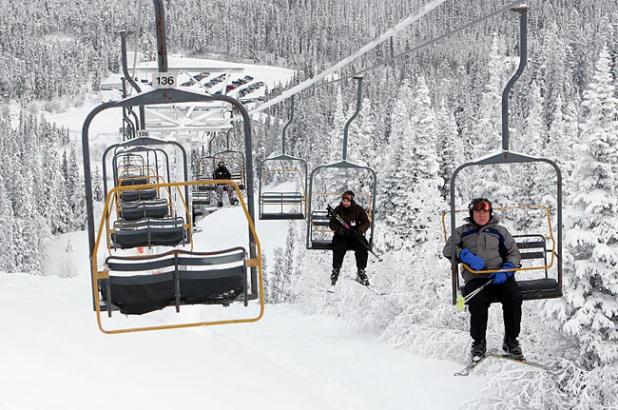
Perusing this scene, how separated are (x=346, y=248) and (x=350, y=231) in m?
0.35

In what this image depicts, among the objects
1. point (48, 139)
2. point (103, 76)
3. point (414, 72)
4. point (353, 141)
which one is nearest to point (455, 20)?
point (414, 72)

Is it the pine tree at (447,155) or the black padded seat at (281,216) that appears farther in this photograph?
the pine tree at (447,155)

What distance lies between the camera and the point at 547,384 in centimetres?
1714

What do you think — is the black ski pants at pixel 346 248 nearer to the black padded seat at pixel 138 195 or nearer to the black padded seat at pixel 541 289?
the black padded seat at pixel 541 289

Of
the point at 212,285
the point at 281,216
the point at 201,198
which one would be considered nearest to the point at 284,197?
the point at 281,216

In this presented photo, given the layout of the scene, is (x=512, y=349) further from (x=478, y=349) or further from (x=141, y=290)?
(x=141, y=290)

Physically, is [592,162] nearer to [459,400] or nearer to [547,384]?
[547,384]

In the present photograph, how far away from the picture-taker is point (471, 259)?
19.6ft

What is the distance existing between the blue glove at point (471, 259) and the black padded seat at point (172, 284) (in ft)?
6.91

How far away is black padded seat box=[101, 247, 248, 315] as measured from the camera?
4.85 m

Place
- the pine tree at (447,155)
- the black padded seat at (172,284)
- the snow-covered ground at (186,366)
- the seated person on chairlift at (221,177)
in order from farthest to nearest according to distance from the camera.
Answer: the pine tree at (447,155), the snow-covered ground at (186,366), the seated person on chairlift at (221,177), the black padded seat at (172,284)

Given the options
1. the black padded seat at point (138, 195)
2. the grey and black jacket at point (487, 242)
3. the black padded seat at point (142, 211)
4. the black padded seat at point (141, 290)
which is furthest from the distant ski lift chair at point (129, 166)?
the grey and black jacket at point (487, 242)

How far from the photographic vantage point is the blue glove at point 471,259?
5.96 meters

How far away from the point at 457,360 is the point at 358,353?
4.44m
